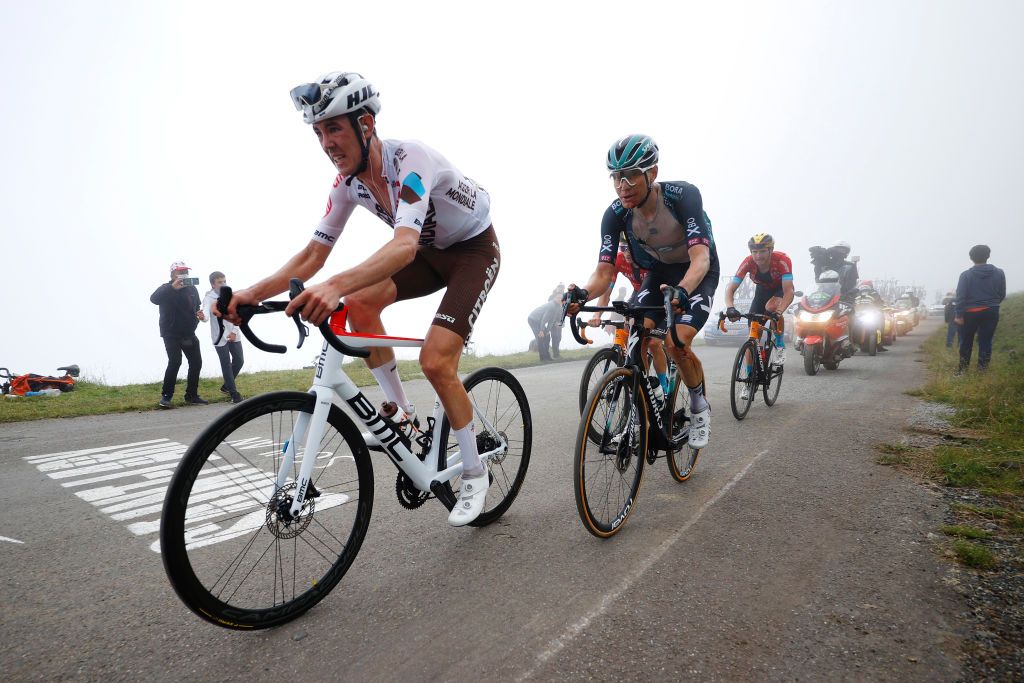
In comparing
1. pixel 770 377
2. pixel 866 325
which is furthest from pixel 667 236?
pixel 866 325

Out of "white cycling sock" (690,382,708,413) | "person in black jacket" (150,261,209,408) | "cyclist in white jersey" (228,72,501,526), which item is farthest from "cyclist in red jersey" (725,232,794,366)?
"person in black jacket" (150,261,209,408)

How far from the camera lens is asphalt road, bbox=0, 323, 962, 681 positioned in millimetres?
2070

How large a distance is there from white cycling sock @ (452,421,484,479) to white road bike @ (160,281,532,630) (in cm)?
7

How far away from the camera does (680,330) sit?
13.8 feet

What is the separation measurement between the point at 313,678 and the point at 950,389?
29.3ft

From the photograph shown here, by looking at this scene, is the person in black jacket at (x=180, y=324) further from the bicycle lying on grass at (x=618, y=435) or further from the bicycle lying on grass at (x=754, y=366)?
the bicycle lying on grass at (x=754, y=366)

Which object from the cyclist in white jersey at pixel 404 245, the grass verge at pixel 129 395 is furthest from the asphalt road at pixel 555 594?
the grass verge at pixel 129 395

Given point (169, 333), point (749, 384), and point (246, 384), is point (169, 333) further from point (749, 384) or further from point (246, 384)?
point (749, 384)

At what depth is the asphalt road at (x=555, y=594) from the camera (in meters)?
2.07

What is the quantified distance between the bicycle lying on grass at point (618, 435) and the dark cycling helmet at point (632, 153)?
1.16 metres

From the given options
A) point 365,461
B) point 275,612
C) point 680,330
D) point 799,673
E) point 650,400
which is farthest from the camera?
point 680,330

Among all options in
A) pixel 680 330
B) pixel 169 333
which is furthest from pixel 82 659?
pixel 169 333

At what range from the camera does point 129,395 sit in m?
9.16

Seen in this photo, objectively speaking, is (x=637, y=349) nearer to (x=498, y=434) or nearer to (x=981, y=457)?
(x=498, y=434)
